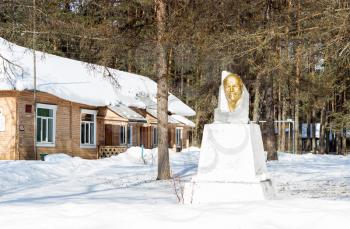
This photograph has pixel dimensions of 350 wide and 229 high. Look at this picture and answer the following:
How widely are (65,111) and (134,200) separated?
17.8 meters

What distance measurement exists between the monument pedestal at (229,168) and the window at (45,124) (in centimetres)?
1802

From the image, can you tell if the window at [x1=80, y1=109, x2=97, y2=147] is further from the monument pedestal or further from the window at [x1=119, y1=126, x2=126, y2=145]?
the monument pedestal

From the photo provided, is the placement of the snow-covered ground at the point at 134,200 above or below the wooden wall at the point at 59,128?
below

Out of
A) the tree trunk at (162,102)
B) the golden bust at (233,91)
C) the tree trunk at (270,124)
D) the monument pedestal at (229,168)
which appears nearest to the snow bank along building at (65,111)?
the tree trunk at (162,102)

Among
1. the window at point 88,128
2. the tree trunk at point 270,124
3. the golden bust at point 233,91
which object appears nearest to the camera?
the golden bust at point 233,91

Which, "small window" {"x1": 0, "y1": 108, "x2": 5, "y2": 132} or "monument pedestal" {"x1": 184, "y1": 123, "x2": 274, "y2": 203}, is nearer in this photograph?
"monument pedestal" {"x1": 184, "y1": 123, "x2": 274, "y2": 203}

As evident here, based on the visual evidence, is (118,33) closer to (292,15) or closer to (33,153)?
(292,15)

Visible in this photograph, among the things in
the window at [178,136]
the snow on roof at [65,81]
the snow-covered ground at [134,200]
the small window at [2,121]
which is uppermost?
the snow on roof at [65,81]

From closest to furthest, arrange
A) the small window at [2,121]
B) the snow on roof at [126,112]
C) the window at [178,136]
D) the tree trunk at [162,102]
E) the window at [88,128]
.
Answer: the tree trunk at [162,102] → the small window at [2,121] → the window at [88,128] → the snow on roof at [126,112] → the window at [178,136]

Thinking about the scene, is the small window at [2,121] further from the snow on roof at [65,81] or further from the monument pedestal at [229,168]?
the monument pedestal at [229,168]

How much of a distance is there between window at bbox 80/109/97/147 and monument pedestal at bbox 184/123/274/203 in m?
21.0

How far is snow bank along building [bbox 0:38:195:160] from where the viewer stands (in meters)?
25.5

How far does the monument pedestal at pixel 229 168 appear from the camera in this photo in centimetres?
983

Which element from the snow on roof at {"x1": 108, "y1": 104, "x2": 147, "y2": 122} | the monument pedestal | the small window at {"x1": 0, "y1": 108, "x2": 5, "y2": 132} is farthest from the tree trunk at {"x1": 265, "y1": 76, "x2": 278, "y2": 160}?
the monument pedestal
